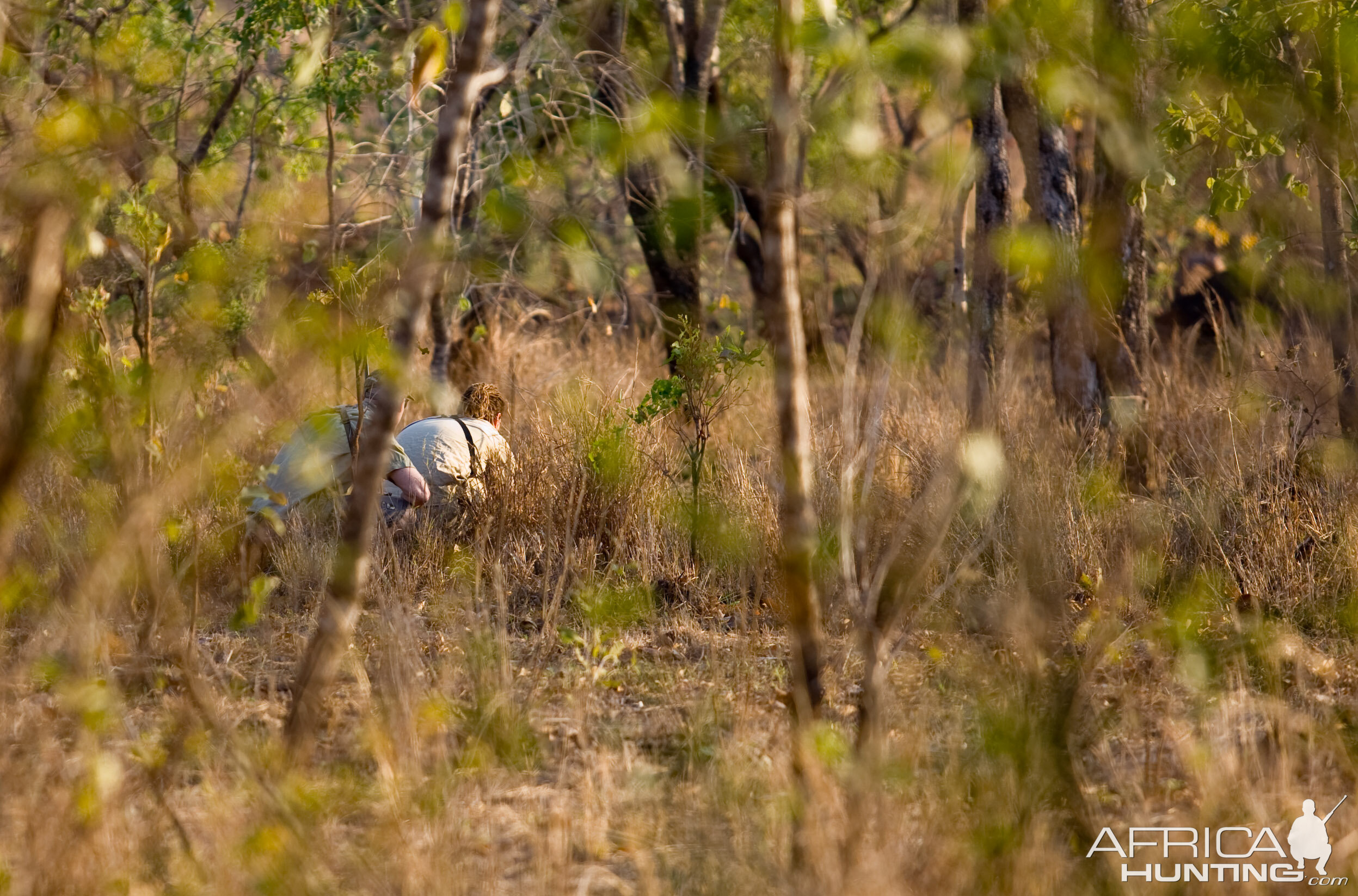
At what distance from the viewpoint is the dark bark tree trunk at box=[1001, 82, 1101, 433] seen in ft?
21.8

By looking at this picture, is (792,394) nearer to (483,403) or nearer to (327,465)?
(327,465)

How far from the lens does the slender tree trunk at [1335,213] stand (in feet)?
13.2

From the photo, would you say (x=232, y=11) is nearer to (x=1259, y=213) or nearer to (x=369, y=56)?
(x=369, y=56)

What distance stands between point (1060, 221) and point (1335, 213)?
2.49 meters

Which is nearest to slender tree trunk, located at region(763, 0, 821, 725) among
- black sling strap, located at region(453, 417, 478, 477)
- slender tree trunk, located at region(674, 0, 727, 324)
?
slender tree trunk, located at region(674, 0, 727, 324)

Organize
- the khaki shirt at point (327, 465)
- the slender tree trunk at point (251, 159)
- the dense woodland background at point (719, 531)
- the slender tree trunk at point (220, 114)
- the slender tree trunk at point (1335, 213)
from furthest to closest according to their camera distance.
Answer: the slender tree trunk at point (220, 114)
the slender tree trunk at point (251, 159)
the khaki shirt at point (327, 465)
the slender tree trunk at point (1335, 213)
the dense woodland background at point (719, 531)

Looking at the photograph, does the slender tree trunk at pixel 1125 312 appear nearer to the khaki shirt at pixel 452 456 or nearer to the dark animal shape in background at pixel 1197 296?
the khaki shirt at pixel 452 456

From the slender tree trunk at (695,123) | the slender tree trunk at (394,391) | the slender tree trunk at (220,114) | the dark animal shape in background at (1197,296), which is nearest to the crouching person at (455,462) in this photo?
the slender tree trunk at (695,123)

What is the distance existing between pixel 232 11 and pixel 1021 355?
553cm

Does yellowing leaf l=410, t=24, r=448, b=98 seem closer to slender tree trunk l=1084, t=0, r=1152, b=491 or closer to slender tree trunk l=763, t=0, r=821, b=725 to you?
slender tree trunk l=763, t=0, r=821, b=725

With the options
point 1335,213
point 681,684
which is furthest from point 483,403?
point 1335,213

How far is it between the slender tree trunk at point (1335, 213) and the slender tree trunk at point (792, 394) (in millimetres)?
2355

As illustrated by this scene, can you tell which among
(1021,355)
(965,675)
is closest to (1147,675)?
(965,675)

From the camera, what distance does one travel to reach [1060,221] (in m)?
6.75
